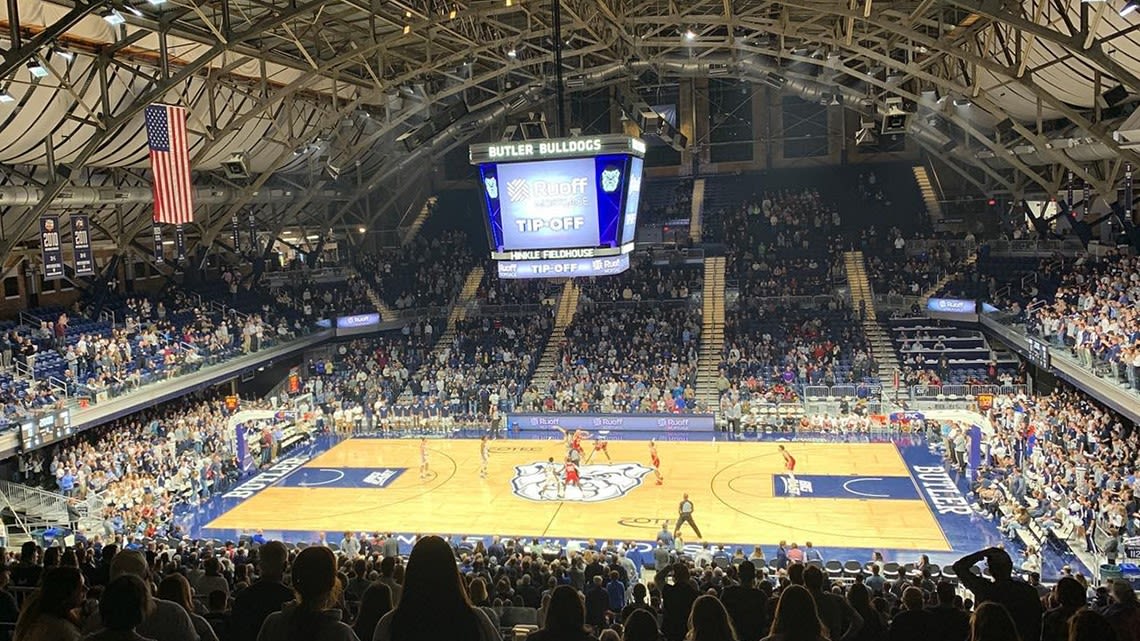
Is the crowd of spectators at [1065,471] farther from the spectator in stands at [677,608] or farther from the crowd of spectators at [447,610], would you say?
the spectator in stands at [677,608]

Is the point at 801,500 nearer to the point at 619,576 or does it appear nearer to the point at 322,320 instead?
the point at 619,576

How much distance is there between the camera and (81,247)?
2670 centimetres

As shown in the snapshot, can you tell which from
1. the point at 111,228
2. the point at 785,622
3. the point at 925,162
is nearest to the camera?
the point at 785,622

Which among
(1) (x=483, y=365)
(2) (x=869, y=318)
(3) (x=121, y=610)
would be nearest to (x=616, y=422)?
(1) (x=483, y=365)

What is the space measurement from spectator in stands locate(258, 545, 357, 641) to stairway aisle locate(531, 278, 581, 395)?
3115cm

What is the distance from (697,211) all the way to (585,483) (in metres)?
23.1

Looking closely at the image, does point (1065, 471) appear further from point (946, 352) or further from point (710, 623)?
point (710, 623)

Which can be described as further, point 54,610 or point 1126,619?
point 1126,619

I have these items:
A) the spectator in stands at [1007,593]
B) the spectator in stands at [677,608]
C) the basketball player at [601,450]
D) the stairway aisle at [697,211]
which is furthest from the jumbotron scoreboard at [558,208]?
the stairway aisle at [697,211]

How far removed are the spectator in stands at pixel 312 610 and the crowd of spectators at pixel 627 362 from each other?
Result: 29.3m

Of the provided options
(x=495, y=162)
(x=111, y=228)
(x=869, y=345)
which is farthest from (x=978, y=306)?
(x=111, y=228)

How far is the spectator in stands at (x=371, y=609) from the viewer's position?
5.18 meters

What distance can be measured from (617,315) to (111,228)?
19745 mm

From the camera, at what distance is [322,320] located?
40.1 meters
